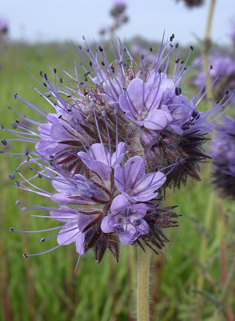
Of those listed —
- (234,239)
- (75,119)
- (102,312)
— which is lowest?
(102,312)

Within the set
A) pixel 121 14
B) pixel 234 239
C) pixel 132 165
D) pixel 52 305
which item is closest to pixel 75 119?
pixel 132 165

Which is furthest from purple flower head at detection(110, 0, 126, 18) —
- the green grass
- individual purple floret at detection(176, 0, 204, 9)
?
the green grass

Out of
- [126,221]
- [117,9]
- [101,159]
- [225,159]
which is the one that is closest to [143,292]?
[126,221]

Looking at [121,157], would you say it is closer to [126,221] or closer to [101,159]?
[101,159]

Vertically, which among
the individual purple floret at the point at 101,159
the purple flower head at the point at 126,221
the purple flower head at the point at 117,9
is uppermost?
the purple flower head at the point at 117,9

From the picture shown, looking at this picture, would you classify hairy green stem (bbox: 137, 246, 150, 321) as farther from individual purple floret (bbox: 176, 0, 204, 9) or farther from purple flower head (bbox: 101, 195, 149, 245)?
individual purple floret (bbox: 176, 0, 204, 9)

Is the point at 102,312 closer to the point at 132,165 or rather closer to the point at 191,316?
the point at 191,316

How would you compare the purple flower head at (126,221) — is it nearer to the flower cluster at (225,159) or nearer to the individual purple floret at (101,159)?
the individual purple floret at (101,159)

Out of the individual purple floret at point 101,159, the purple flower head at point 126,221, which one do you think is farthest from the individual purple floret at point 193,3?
the purple flower head at point 126,221
